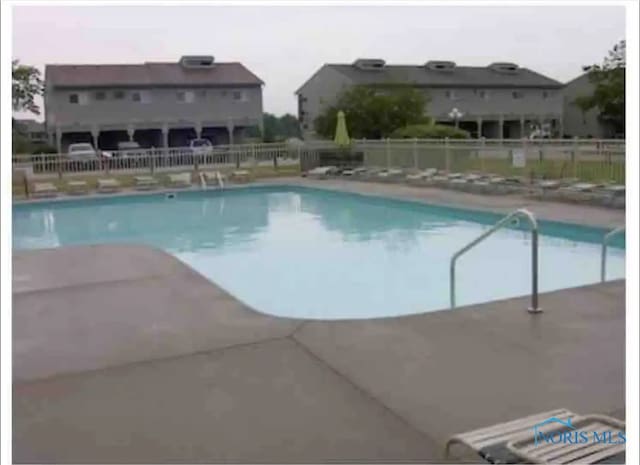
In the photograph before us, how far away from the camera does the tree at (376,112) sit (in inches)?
1341

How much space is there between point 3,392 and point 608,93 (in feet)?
123

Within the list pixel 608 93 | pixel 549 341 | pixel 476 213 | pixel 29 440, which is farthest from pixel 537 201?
pixel 608 93

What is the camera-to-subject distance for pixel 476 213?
41.8 ft

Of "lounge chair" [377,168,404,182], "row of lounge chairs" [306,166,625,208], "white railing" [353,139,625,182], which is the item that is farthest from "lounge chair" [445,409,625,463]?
"lounge chair" [377,168,404,182]

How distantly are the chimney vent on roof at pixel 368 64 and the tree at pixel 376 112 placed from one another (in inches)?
357

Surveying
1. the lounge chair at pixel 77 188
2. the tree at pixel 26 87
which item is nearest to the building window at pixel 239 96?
the tree at pixel 26 87

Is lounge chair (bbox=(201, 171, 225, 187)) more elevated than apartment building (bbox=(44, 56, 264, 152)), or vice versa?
apartment building (bbox=(44, 56, 264, 152))

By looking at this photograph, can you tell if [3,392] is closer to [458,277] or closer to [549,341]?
[549,341]

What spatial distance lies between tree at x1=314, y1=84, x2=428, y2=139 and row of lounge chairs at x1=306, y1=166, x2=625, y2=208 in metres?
13.5

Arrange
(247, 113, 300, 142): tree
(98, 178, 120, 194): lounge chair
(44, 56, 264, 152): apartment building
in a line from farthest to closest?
(247, 113, 300, 142): tree
(44, 56, 264, 152): apartment building
(98, 178, 120, 194): lounge chair

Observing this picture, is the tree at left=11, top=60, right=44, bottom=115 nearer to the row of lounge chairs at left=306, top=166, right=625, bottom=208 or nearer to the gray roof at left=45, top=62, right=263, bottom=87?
the gray roof at left=45, top=62, right=263, bottom=87

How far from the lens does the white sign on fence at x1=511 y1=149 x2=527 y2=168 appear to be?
47.6 feet

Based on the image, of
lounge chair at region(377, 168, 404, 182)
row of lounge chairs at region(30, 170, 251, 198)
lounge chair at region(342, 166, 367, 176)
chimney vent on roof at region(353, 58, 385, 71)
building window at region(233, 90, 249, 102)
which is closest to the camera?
row of lounge chairs at region(30, 170, 251, 198)

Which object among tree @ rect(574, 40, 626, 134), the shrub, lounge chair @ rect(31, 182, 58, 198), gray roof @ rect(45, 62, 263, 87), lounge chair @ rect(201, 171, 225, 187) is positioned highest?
gray roof @ rect(45, 62, 263, 87)
